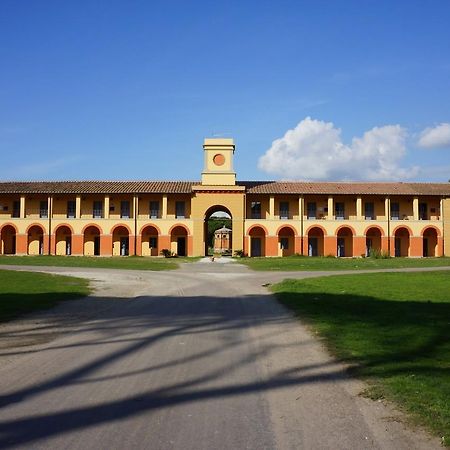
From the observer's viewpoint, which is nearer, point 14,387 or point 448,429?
point 448,429

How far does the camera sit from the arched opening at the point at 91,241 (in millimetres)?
56531

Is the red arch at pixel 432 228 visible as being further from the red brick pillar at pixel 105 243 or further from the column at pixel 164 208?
the red brick pillar at pixel 105 243

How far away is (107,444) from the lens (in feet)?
13.9

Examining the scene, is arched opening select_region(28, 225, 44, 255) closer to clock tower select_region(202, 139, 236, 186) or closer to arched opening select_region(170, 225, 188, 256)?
arched opening select_region(170, 225, 188, 256)

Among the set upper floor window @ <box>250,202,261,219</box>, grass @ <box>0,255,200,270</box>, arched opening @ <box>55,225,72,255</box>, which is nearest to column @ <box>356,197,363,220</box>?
upper floor window @ <box>250,202,261,219</box>

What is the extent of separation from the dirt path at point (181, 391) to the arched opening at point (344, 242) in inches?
1865

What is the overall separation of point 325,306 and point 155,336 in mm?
6168

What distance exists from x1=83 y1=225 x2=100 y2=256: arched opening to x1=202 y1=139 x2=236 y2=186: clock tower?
501 inches

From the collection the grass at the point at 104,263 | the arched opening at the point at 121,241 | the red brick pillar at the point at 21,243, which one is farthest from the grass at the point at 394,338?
the red brick pillar at the point at 21,243

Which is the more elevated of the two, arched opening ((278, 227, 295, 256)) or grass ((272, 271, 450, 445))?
arched opening ((278, 227, 295, 256))

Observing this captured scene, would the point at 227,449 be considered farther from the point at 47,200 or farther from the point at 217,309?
the point at 47,200

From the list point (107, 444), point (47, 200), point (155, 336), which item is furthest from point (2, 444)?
point (47, 200)

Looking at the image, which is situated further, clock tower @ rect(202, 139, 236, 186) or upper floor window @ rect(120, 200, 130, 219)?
upper floor window @ rect(120, 200, 130, 219)

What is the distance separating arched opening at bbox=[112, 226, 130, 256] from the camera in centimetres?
5631
